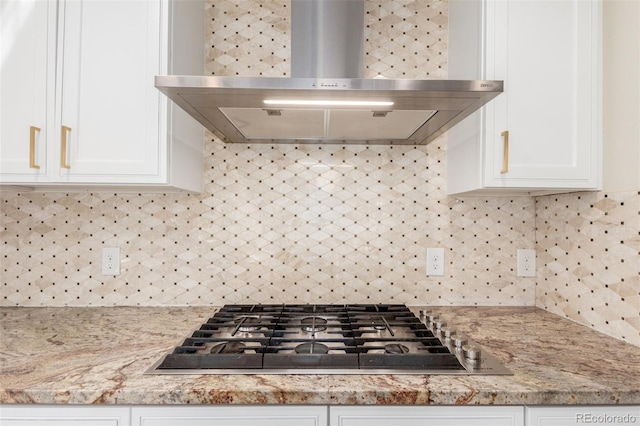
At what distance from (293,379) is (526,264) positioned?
47.4 inches

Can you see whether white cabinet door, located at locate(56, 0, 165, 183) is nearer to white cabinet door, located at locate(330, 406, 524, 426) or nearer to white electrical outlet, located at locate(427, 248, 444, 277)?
white cabinet door, located at locate(330, 406, 524, 426)

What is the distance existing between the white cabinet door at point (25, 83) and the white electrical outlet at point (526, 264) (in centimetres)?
183

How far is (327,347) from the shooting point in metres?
1.12

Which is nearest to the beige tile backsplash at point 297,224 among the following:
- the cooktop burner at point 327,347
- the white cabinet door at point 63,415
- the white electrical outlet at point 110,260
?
the white electrical outlet at point 110,260

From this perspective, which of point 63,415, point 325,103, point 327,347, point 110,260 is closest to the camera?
point 63,415

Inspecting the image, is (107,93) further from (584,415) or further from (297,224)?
(584,415)

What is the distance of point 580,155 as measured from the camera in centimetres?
134

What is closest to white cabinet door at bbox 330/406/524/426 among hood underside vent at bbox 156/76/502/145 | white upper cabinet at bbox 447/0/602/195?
white upper cabinet at bbox 447/0/602/195

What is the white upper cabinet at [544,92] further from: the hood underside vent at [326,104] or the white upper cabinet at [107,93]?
the white upper cabinet at [107,93]

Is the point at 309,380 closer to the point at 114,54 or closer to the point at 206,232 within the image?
the point at 206,232

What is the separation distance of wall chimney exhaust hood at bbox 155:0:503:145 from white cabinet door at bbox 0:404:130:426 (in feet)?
2.76

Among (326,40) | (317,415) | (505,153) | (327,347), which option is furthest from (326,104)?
(317,415)

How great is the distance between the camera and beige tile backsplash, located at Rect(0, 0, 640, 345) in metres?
1.68

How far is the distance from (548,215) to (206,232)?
4.64 feet
